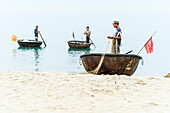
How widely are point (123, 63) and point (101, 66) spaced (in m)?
0.85

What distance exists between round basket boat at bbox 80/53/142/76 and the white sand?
4.86 ft

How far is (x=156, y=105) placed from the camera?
6352 mm

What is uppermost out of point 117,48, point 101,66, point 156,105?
point 117,48

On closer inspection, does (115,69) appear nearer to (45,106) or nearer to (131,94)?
(131,94)

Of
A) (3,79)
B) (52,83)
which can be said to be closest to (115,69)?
(52,83)

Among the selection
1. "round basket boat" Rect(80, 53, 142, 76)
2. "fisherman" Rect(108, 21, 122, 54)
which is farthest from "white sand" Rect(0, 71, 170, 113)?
"fisherman" Rect(108, 21, 122, 54)

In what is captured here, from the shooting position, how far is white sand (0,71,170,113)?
6109mm

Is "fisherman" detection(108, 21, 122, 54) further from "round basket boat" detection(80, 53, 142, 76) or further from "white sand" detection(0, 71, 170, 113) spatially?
"white sand" detection(0, 71, 170, 113)

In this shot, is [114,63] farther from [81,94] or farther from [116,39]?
[81,94]

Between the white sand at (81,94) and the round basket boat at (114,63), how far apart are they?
4.86ft

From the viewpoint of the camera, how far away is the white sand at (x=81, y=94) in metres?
6.11

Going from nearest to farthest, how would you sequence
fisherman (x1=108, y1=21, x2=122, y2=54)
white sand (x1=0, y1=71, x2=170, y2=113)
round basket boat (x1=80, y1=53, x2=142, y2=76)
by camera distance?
white sand (x1=0, y1=71, x2=170, y2=113), round basket boat (x1=80, y1=53, x2=142, y2=76), fisherman (x1=108, y1=21, x2=122, y2=54)

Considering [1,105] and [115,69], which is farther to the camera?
[115,69]

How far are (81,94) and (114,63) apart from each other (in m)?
4.06
